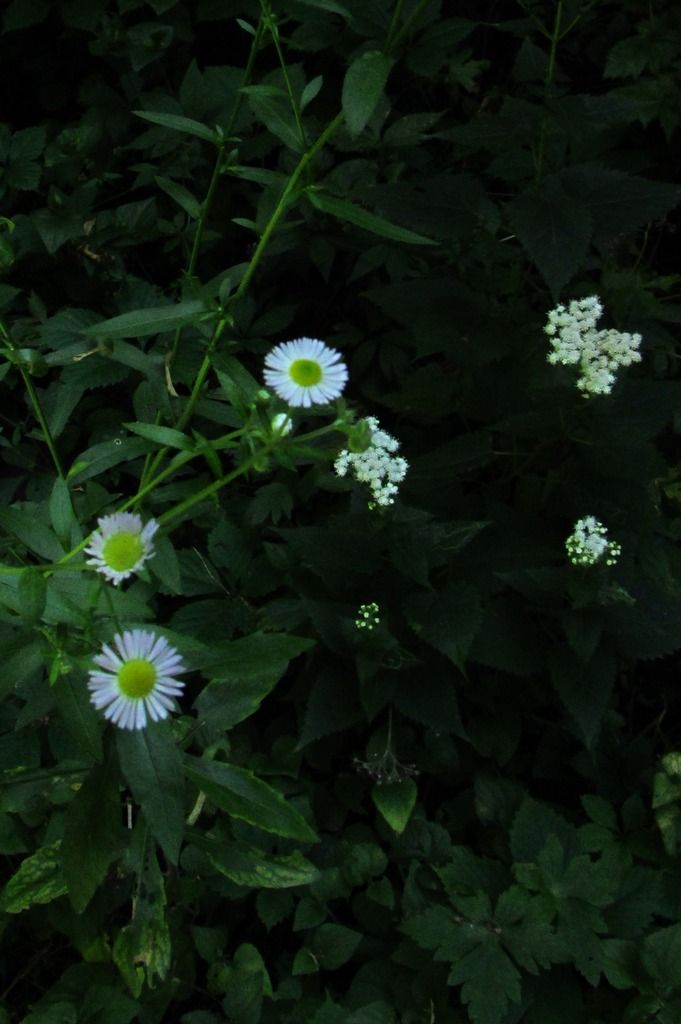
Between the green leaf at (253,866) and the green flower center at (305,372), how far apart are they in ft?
2.92

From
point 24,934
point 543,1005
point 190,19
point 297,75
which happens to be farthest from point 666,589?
point 190,19

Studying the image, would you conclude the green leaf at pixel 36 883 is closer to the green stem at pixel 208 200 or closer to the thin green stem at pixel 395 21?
the green stem at pixel 208 200

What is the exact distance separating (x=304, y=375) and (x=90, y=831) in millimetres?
749

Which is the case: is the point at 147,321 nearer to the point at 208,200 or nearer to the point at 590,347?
the point at 208,200

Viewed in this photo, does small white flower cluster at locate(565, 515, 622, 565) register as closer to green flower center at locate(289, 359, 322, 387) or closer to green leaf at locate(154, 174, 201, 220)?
green flower center at locate(289, 359, 322, 387)

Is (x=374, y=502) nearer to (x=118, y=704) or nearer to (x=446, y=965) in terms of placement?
(x=118, y=704)

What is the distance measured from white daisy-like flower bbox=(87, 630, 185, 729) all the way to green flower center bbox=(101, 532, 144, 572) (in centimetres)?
10

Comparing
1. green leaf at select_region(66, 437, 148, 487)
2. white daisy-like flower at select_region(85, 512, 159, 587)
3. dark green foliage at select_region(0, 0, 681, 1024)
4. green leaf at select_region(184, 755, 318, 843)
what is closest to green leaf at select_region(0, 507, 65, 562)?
dark green foliage at select_region(0, 0, 681, 1024)

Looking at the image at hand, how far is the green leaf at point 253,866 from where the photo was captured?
5.68ft

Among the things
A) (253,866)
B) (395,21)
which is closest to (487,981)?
(253,866)

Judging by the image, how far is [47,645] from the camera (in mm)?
1379

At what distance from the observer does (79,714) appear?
1.39m

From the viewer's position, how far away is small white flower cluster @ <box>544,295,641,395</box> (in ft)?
5.72

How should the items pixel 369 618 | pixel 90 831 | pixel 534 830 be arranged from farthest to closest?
pixel 534 830 < pixel 369 618 < pixel 90 831
